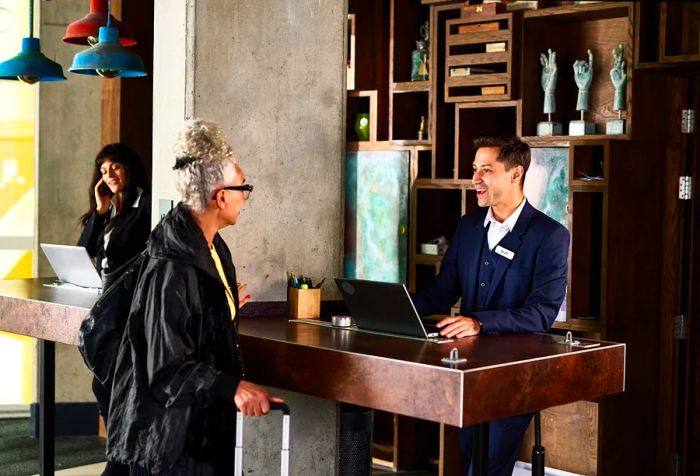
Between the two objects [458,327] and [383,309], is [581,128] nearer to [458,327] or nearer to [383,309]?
[458,327]

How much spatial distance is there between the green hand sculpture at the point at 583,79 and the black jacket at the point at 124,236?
2.44 meters

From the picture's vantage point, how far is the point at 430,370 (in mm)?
3404

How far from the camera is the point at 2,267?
317 inches

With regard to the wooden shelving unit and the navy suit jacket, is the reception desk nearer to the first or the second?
the navy suit jacket

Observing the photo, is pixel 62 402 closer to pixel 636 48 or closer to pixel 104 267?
pixel 104 267

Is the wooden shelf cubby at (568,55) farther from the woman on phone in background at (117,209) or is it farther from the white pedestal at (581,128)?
the woman on phone in background at (117,209)

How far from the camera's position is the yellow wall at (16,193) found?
795cm

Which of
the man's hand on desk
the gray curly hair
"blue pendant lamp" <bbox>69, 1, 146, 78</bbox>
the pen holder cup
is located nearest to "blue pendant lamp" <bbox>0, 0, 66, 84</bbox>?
"blue pendant lamp" <bbox>69, 1, 146, 78</bbox>

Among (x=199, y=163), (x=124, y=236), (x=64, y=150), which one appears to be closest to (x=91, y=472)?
(x=124, y=236)

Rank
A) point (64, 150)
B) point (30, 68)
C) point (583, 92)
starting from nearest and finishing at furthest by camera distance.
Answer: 1. point (30, 68)
2. point (583, 92)
3. point (64, 150)

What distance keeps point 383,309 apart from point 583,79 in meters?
2.57

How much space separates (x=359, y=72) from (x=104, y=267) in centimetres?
241

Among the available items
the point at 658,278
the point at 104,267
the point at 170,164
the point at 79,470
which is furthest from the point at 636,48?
the point at 79,470

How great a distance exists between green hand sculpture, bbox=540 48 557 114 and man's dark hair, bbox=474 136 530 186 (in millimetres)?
1377
